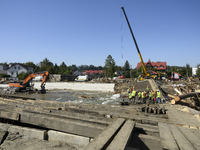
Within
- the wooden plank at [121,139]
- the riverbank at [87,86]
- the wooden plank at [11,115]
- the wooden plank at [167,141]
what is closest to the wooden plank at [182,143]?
the wooden plank at [167,141]

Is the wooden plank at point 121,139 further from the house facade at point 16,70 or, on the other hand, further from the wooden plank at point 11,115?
the house facade at point 16,70

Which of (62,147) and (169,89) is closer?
(62,147)

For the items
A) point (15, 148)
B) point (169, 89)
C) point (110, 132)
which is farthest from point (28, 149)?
point (169, 89)

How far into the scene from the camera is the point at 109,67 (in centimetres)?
7062

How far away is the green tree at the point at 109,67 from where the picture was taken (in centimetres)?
6962

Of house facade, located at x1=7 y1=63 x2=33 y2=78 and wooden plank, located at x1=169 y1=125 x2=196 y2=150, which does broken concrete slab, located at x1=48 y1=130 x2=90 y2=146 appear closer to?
wooden plank, located at x1=169 y1=125 x2=196 y2=150

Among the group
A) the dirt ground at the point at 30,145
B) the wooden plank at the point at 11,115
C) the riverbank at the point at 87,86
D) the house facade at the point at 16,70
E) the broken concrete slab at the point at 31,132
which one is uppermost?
the house facade at the point at 16,70

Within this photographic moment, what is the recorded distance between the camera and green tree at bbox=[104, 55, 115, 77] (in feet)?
228

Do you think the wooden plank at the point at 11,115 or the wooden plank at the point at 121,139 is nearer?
the wooden plank at the point at 121,139

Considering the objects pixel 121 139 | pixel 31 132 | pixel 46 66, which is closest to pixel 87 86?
pixel 31 132

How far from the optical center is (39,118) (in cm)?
462

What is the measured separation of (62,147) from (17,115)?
2.31 metres

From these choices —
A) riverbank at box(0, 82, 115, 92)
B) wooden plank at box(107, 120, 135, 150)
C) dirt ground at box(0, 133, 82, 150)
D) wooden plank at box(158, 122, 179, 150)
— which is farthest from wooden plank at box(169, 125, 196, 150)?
riverbank at box(0, 82, 115, 92)

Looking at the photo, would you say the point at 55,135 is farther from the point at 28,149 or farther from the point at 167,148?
the point at 167,148
